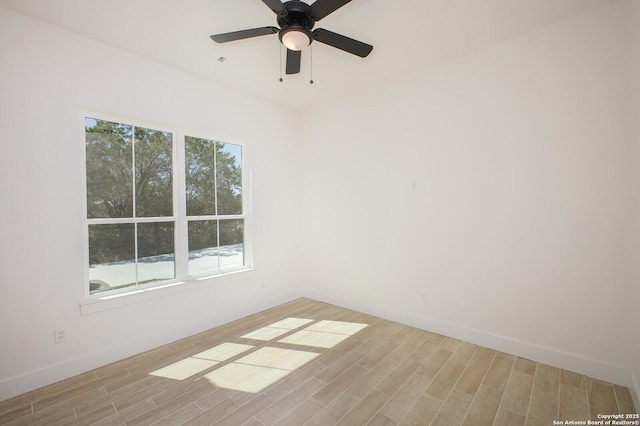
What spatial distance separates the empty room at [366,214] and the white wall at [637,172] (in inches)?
1.3

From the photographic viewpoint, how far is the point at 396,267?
3.68 metres

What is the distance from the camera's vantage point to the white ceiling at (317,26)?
229 cm

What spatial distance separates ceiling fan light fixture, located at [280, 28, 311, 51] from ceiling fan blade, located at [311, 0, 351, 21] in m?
0.13

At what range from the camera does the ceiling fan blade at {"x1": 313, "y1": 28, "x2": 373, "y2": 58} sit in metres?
2.09

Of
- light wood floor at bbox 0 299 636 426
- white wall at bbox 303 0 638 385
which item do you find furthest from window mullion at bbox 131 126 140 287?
white wall at bbox 303 0 638 385

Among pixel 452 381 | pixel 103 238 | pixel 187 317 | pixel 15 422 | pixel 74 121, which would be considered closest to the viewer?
pixel 15 422

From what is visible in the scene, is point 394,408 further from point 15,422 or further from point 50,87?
point 50,87

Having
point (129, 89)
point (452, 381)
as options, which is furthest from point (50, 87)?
point (452, 381)

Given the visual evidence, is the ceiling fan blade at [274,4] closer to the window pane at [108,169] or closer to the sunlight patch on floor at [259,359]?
the window pane at [108,169]

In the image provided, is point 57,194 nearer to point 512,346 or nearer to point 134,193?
point 134,193

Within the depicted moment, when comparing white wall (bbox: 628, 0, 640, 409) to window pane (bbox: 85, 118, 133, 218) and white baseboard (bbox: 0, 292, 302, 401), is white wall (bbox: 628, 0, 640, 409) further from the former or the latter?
window pane (bbox: 85, 118, 133, 218)

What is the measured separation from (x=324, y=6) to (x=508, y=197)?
7.73 feet

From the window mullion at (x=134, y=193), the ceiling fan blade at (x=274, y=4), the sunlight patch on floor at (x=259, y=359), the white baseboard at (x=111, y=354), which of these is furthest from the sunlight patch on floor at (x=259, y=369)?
the ceiling fan blade at (x=274, y=4)

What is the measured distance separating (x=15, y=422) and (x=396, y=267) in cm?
354
